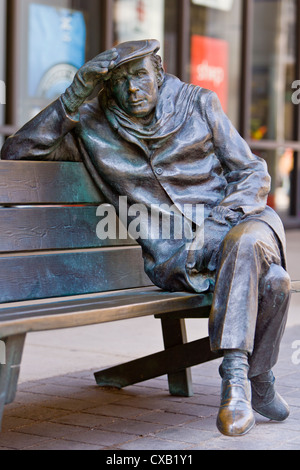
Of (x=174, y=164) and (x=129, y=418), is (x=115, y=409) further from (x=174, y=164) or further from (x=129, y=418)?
(x=174, y=164)

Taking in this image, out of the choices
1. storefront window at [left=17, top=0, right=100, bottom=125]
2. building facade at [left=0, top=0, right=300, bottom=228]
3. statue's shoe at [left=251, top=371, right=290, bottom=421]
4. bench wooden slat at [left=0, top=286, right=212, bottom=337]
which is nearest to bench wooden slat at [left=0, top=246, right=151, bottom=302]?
bench wooden slat at [left=0, top=286, right=212, bottom=337]

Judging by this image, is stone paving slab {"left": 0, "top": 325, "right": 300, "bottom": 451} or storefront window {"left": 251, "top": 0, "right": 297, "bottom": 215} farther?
storefront window {"left": 251, "top": 0, "right": 297, "bottom": 215}

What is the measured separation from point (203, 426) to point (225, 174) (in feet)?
3.51

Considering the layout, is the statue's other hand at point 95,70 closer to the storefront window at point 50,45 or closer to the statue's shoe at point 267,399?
the statue's shoe at point 267,399

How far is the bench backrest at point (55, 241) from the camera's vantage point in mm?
3750

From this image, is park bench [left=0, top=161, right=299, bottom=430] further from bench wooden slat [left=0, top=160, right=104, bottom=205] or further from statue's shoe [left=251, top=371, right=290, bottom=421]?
statue's shoe [left=251, top=371, right=290, bottom=421]

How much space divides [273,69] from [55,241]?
10191mm

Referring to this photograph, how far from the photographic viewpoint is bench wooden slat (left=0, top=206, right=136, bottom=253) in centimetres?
376

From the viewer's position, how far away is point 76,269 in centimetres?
400

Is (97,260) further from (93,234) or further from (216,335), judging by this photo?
(216,335)

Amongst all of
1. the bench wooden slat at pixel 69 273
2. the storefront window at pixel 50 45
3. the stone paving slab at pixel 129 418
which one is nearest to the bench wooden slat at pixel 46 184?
the bench wooden slat at pixel 69 273

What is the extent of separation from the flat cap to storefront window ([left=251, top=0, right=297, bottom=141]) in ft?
29.9

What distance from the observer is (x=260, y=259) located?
3598 millimetres

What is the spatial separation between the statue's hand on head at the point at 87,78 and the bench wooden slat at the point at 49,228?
44 centimetres
